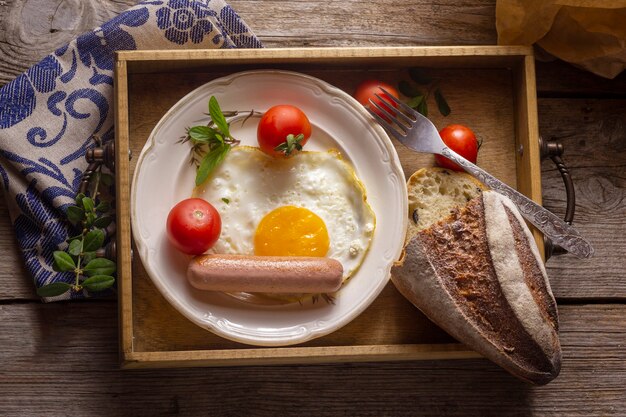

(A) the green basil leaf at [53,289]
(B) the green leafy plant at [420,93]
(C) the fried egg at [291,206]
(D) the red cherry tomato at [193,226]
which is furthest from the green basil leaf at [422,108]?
(A) the green basil leaf at [53,289]

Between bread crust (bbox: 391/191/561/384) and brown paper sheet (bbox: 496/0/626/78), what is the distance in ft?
2.50

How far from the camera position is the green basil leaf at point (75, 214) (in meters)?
2.29

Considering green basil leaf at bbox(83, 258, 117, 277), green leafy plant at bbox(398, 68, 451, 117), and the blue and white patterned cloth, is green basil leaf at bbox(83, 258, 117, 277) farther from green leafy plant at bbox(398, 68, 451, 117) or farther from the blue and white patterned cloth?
green leafy plant at bbox(398, 68, 451, 117)

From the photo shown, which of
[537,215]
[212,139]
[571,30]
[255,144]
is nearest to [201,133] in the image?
[212,139]

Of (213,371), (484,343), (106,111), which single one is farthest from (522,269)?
(106,111)

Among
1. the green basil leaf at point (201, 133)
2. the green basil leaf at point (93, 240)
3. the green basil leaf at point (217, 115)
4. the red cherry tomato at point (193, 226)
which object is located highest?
the green basil leaf at point (217, 115)

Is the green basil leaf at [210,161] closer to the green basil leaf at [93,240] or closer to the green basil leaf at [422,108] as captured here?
the green basil leaf at [93,240]

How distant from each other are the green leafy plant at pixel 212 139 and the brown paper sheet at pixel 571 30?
1.12 metres

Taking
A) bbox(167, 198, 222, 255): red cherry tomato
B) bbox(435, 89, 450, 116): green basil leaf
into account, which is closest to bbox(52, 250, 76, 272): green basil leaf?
bbox(167, 198, 222, 255): red cherry tomato

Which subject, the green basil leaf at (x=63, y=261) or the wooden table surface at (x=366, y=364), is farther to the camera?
the wooden table surface at (x=366, y=364)

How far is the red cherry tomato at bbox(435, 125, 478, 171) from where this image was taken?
2.29 m

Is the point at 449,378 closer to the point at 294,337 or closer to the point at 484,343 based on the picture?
Result: the point at 484,343

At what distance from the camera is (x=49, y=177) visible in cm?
234

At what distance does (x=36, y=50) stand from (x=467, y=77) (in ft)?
5.36
